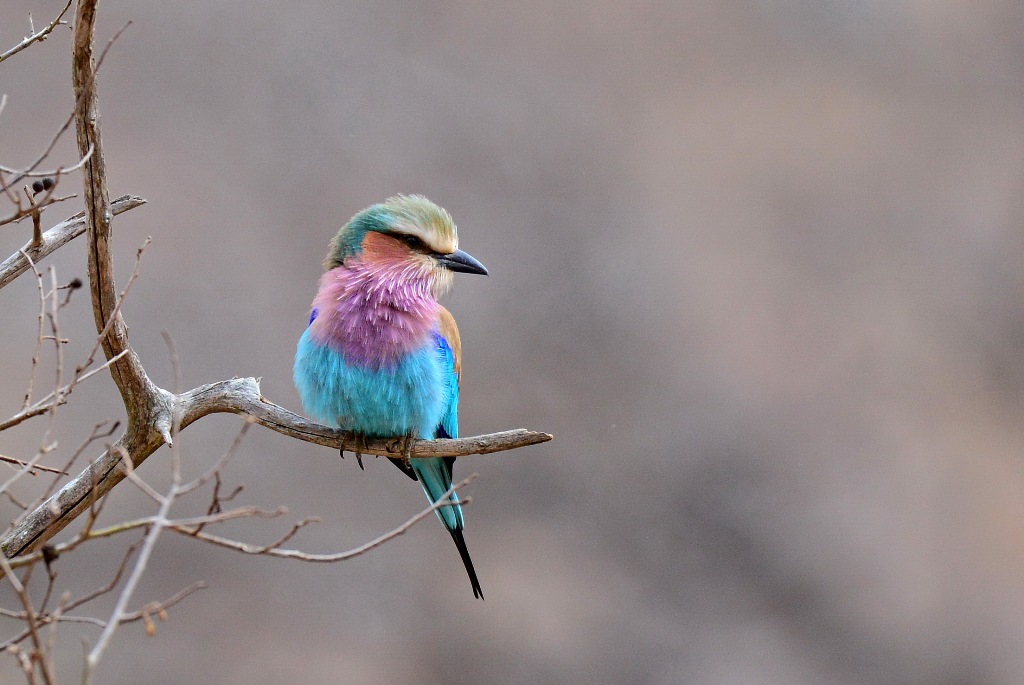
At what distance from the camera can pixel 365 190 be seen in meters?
6.59

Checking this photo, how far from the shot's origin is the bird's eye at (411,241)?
2.76m

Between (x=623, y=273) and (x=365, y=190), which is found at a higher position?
(x=365, y=190)

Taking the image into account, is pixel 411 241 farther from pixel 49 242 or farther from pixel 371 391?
pixel 49 242

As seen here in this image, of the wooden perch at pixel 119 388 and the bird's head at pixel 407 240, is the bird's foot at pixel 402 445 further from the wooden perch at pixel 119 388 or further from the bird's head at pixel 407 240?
the bird's head at pixel 407 240

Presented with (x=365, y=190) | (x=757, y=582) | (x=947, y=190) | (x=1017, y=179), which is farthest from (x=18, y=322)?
(x=1017, y=179)

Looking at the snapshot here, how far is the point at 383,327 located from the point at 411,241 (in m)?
0.26

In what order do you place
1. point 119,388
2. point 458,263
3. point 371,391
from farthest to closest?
point 458,263 < point 371,391 < point 119,388

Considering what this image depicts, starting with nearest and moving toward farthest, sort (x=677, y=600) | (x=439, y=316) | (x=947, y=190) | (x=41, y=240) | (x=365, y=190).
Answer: (x=41, y=240) < (x=439, y=316) < (x=677, y=600) < (x=365, y=190) < (x=947, y=190)

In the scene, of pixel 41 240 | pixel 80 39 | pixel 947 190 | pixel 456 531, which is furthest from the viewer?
pixel 947 190

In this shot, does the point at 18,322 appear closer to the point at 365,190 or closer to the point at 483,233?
the point at 365,190

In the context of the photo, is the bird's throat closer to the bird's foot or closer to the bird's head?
the bird's head

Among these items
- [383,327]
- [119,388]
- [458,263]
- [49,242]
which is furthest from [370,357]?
[49,242]

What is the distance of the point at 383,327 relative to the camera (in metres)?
2.73

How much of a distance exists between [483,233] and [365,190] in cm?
85
